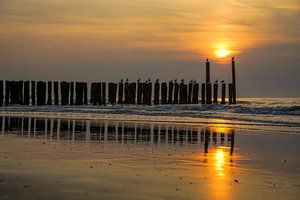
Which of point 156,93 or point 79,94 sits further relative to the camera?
point 156,93

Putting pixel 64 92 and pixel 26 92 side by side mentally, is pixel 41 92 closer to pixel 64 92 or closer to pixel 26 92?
pixel 26 92

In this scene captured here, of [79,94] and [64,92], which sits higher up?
[64,92]

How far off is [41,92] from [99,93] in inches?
166

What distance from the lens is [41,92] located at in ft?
124

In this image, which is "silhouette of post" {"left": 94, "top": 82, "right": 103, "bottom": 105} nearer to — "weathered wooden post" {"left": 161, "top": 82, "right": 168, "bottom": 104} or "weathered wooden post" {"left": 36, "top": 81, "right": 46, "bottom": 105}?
"weathered wooden post" {"left": 36, "top": 81, "right": 46, "bottom": 105}

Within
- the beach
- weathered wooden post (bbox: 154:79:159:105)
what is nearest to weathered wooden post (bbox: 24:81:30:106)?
weathered wooden post (bbox: 154:79:159:105)

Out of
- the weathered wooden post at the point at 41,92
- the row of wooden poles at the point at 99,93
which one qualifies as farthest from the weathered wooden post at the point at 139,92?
the weathered wooden post at the point at 41,92

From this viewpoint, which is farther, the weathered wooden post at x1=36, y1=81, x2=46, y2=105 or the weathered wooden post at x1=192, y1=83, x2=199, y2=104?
the weathered wooden post at x1=192, y1=83, x2=199, y2=104

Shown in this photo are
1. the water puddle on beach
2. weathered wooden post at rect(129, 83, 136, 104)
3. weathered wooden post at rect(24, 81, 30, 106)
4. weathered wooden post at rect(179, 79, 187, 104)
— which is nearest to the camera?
the water puddle on beach

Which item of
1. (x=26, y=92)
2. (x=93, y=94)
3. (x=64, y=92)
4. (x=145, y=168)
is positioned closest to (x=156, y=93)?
(x=93, y=94)

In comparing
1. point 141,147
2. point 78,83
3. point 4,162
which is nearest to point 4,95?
point 78,83

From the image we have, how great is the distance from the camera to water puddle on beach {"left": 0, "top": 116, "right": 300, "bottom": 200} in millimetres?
6172

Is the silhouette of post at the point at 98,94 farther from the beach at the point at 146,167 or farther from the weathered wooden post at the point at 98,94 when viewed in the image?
the beach at the point at 146,167

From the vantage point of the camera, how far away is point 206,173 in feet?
25.0
